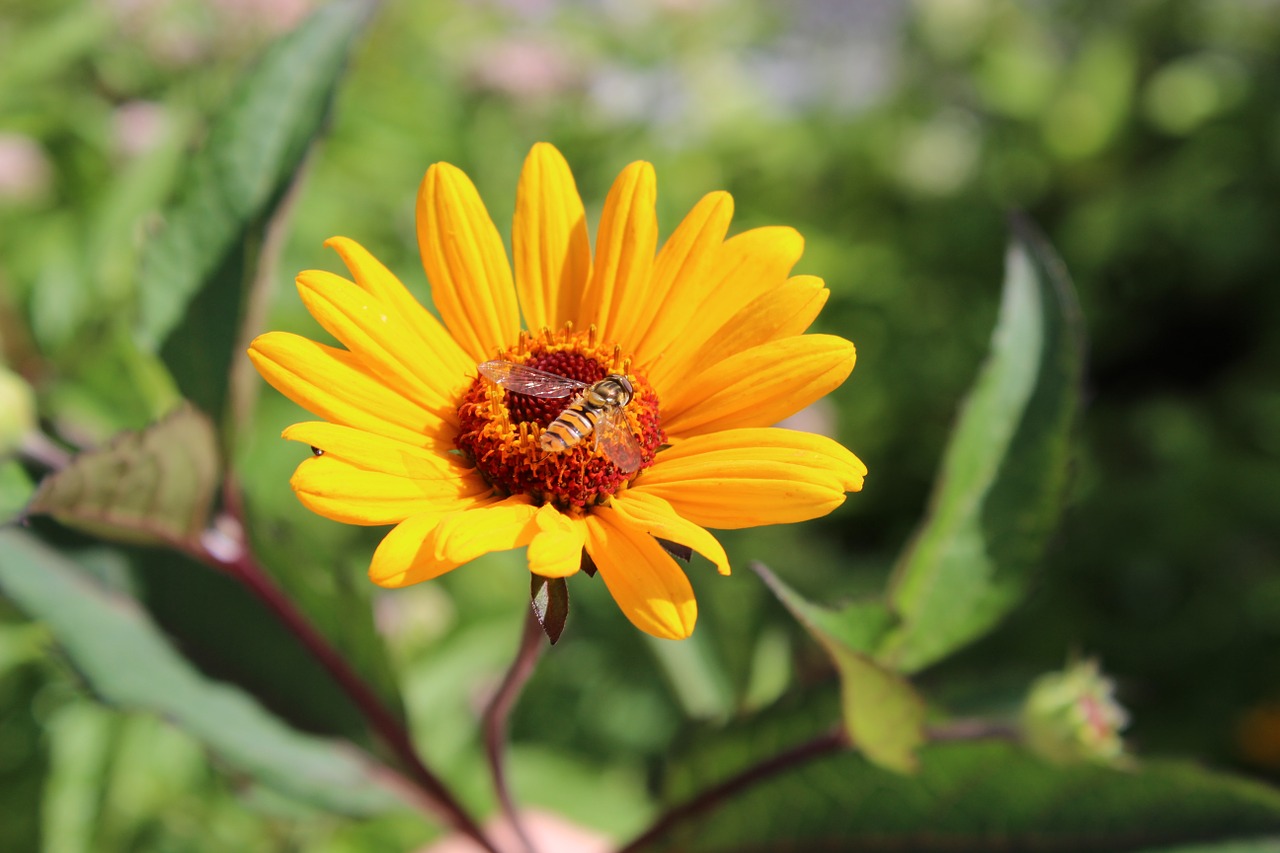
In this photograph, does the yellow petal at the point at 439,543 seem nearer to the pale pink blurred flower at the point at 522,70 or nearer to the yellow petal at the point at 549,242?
the yellow petal at the point at 549,242

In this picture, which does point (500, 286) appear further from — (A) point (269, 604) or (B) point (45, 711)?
(B) point (45, 711)

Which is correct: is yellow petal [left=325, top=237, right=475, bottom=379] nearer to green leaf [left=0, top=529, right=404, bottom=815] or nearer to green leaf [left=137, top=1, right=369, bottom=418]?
green leaf [left=137, top=1, right=369, bottom=418]

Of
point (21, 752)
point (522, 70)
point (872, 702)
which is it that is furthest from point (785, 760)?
point (522, 70)

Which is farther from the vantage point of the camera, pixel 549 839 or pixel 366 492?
pixel 549 839

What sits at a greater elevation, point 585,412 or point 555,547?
point 585,412

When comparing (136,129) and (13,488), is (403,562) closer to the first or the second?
(13,488)

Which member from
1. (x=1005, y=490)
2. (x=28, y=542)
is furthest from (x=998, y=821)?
(x=28, y=542)

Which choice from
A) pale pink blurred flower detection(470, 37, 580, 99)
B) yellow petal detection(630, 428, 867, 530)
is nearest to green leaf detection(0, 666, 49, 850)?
yellow petal detection(630, 428, 867, 530)

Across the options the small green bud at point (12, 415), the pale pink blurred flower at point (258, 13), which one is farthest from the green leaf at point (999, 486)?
the pale pink blurred flower at point (258, 13)
